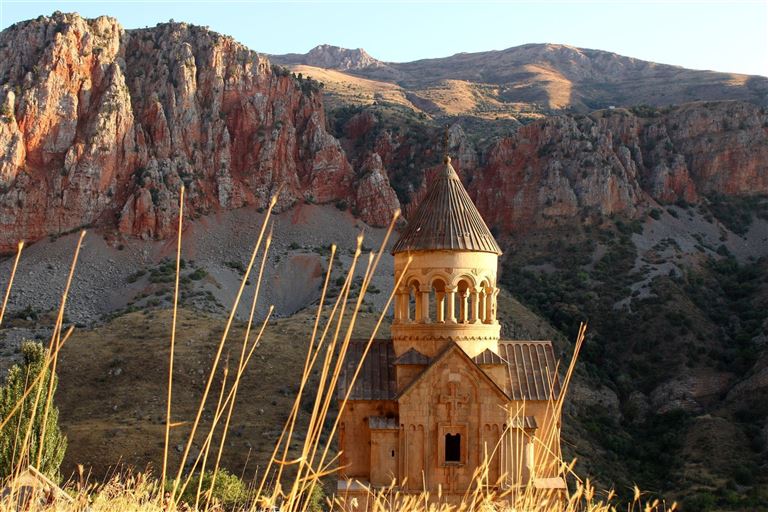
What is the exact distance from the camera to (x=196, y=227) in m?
79.6

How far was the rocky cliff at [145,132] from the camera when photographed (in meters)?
76.1

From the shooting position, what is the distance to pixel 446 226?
20531 millimetres

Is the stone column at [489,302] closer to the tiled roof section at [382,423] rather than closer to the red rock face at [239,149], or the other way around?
the tiled roof section at [382,423]

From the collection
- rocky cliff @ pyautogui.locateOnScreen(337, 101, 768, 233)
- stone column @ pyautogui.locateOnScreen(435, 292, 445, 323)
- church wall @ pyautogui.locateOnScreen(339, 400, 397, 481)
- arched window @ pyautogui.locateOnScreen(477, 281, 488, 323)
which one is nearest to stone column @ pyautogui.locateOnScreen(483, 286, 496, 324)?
arched window @ pyautogui.locateOnScreen(477, 281, 488, 323)

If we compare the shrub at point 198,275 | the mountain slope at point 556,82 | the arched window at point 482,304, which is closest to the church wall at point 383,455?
the arched window at point 482,304

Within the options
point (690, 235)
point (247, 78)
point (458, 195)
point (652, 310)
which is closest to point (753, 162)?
point (690, 235)

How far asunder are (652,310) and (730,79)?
328ft

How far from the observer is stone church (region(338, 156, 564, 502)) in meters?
19.2

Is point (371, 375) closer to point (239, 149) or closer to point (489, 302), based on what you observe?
point (489, 302)

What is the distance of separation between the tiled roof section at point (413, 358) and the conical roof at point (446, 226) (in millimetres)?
2364

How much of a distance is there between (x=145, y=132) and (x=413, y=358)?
217 ft

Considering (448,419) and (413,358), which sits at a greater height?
(413,358)

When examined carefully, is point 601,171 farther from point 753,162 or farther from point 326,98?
point 326,98

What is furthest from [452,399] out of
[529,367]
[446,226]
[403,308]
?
[446,226]
